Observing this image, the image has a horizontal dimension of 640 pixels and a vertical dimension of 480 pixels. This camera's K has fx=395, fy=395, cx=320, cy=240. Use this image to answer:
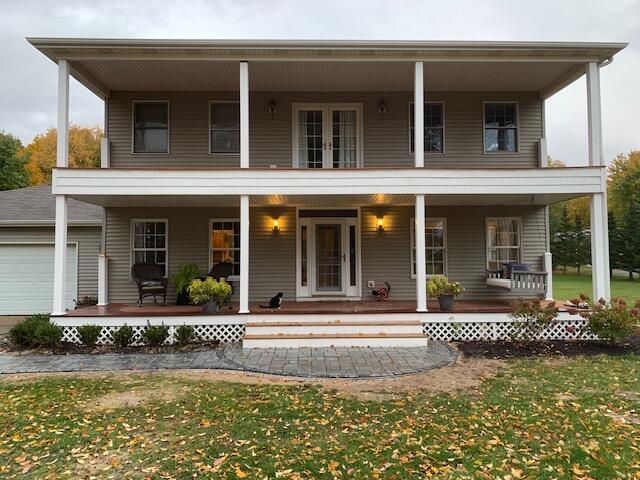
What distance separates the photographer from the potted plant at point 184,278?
934cm

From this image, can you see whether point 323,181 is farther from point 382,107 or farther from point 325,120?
point 382,107

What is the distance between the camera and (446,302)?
8.37 meters

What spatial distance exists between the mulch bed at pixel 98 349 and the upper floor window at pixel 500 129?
875 centimetres

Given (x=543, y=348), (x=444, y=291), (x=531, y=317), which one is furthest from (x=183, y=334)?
(x=543, y=348)

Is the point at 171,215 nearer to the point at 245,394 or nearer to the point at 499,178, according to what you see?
the point at 245,394

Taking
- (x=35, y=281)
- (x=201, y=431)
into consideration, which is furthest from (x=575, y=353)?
(x=35, y=281)

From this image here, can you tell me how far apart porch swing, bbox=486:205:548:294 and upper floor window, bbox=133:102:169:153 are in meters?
9.22

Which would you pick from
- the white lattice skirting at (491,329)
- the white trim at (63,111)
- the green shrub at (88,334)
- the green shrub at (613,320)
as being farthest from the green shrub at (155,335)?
the green shrub at (613,320)

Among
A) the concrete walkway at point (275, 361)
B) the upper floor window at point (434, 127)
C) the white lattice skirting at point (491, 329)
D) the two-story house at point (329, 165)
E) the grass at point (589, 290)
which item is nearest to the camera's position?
the concrete walkway at point (275, 361)

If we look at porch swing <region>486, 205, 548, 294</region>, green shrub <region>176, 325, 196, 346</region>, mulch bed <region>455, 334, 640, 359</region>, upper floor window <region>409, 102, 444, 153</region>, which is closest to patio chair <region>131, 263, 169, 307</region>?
green shrub <region>176, 325, 196, 346</region>

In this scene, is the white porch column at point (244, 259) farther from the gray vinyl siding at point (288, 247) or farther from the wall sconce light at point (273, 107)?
the wall sconce light at point (273, 107)

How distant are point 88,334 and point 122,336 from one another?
2.17 ft

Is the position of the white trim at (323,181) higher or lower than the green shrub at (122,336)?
higher

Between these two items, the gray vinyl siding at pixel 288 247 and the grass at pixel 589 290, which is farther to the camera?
the grass at pixel 589 290
